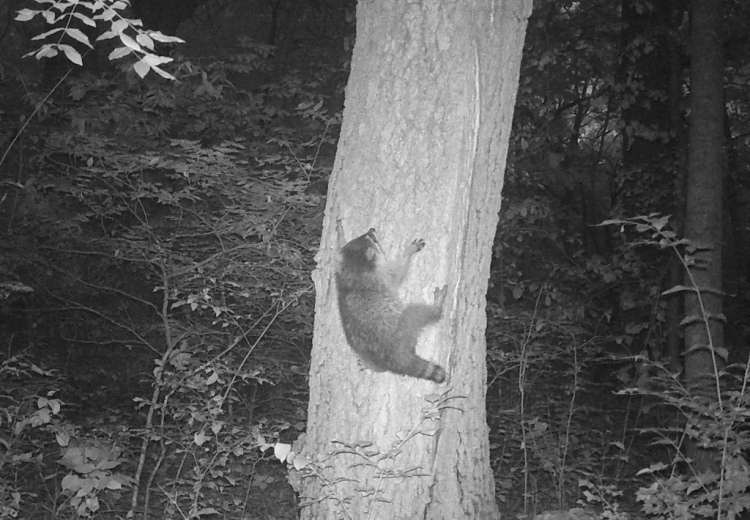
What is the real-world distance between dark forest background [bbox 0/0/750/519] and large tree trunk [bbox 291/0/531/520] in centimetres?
159

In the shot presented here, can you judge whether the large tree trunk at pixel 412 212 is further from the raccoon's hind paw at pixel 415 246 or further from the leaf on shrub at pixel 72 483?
the leaf on shrub at pixel 72 483

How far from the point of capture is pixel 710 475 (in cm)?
367

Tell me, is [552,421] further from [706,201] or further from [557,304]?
[706,201]

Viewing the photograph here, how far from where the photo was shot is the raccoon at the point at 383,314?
3156mm

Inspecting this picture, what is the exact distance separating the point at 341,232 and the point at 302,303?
3001 mm

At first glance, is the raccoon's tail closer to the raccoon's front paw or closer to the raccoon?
the raccoon

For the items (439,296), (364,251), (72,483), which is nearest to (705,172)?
(439,296)

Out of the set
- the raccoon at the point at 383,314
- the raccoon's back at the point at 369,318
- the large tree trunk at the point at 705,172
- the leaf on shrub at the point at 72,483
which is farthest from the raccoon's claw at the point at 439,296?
the large tree trunk at the point at 705,172

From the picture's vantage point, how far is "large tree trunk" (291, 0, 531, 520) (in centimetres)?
315

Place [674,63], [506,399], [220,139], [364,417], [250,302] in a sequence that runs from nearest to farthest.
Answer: [364,417], [250,302], [220,139], [506,399], [674,63]

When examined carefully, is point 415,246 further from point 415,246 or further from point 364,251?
point 364,251

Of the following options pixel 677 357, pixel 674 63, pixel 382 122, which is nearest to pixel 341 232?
pixel 382 122

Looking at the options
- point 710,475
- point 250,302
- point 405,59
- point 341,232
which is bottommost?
point 710,475

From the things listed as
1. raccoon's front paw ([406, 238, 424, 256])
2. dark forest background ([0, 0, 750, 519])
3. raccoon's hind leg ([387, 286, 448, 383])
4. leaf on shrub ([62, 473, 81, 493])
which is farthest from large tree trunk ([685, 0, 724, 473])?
→ leaf on shrub ([62, 473, 81, 493])
